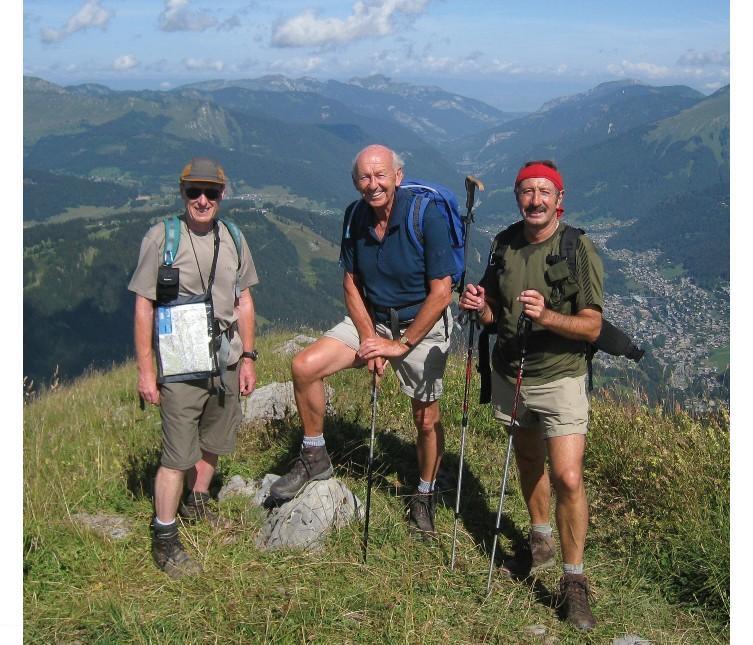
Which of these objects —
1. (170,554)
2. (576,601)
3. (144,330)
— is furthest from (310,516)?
(576,601)

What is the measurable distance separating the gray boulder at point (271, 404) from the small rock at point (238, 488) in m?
1.12

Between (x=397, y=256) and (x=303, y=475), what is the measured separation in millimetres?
1943

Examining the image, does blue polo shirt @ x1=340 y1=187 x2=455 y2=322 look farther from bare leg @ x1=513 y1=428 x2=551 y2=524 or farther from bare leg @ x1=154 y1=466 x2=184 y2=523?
bare leg @ x1=154 y1=466 x2=184 y2=523

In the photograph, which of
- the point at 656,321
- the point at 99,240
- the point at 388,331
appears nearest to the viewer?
the point at 388,331

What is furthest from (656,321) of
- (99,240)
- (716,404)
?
(716,404)

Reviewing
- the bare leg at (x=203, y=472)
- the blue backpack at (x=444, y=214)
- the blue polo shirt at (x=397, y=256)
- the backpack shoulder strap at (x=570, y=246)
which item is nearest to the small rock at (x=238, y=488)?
the bare leg at (x=203, y=472)

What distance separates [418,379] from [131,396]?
18.9 ft

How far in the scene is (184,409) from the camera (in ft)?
15.6

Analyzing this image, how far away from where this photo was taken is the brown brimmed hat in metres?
4.50

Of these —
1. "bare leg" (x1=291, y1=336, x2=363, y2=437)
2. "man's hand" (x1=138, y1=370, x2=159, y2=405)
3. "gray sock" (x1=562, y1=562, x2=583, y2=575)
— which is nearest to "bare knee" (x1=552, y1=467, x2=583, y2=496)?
"gray sock" (x1=562, y1=562, x2=583, y2=575)

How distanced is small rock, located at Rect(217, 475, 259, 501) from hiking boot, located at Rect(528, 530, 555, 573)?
94.6 inches

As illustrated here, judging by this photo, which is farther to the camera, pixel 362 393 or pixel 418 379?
pixel 362 393

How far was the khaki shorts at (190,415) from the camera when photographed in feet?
15.5
